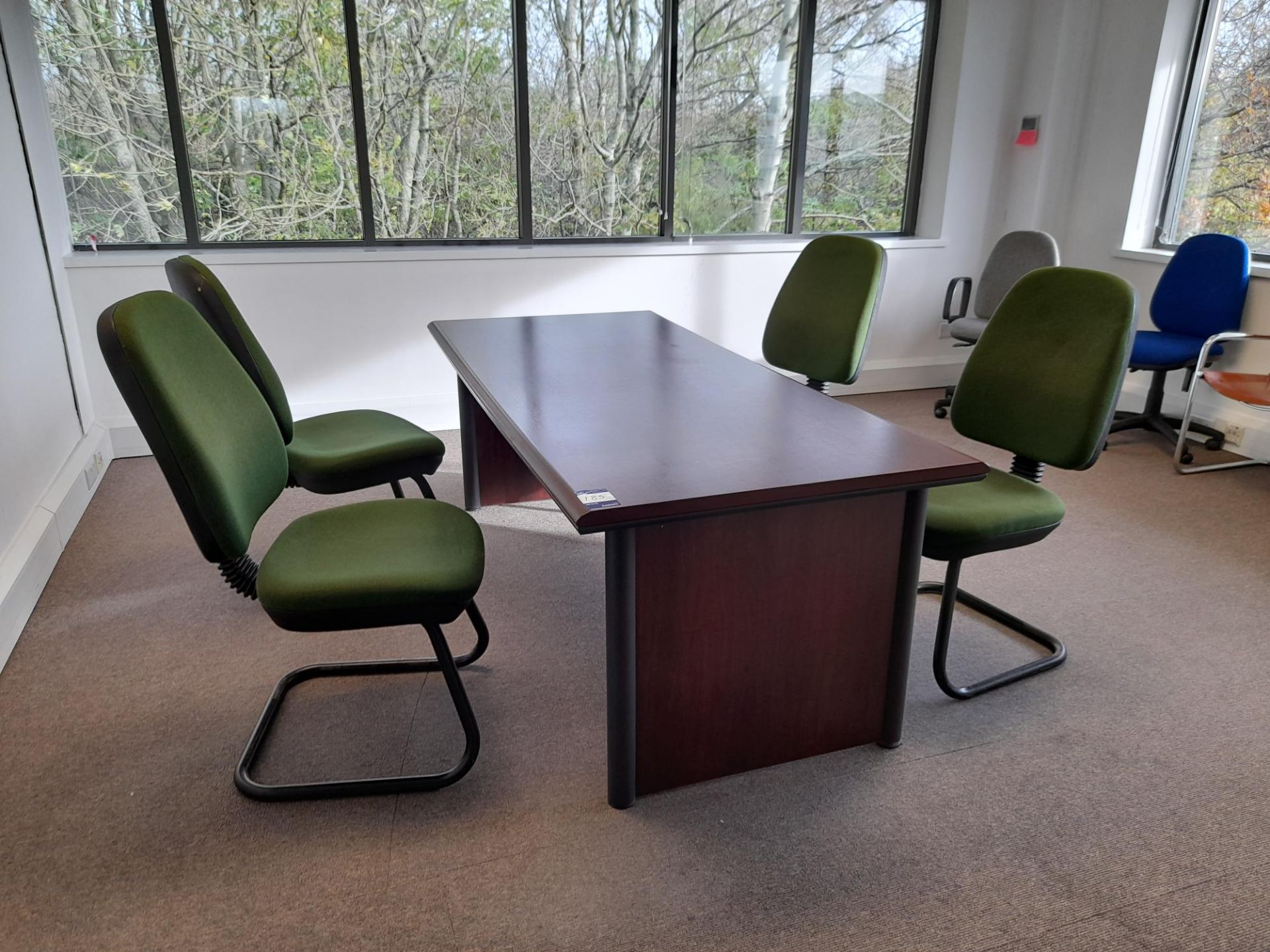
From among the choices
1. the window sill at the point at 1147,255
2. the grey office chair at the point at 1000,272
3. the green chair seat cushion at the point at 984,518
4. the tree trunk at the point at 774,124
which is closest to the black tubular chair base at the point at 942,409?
the grey office chair at the point at 1000,272

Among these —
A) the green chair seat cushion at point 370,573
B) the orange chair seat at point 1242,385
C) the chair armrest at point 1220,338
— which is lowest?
the orange chair seat at point 1242,385

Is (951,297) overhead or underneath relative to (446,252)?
underneath

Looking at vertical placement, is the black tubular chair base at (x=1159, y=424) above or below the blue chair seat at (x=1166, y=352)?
below

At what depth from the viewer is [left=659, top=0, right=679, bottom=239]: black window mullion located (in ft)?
14.0

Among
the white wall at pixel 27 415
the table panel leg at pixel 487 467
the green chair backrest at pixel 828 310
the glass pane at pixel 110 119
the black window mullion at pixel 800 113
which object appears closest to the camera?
the white wall at pixel 27 415

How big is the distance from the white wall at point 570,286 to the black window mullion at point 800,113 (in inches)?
10.5

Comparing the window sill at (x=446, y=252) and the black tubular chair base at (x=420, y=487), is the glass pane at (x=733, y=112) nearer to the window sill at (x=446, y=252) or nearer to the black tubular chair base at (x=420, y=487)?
the window sill at (x=446, y=252)

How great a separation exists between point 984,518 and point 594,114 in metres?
3.13

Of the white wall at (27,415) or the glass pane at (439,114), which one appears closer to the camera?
the white wall at (27,415)

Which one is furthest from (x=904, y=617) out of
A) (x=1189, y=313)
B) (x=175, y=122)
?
(x=175, y=122)

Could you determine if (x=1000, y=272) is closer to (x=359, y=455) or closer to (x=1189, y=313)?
(x=1189, y=313)

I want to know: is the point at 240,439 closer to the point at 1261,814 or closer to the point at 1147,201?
the point at 1261,814

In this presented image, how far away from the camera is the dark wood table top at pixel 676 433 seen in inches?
60.5

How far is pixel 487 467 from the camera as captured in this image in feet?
10.7
